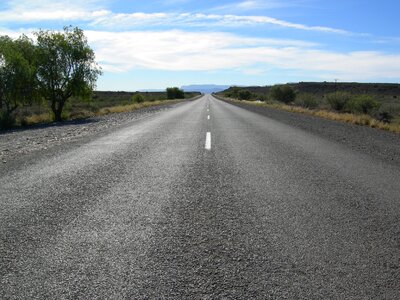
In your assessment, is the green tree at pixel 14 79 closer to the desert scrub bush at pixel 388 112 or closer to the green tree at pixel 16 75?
the green tree at pixel 16 75

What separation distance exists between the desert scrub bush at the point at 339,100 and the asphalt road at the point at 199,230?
113ft

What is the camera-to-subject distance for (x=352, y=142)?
475 inches

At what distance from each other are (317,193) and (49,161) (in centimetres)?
588

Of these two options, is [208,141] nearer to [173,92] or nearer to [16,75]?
[16,75]

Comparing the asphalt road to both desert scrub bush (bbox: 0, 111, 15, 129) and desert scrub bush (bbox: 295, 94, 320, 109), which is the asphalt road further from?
desert scrub bush (bbox: 295, 94, 320, 109)

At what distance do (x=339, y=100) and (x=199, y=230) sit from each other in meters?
39.9

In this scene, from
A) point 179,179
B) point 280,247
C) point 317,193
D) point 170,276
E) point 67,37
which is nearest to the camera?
point 170,276

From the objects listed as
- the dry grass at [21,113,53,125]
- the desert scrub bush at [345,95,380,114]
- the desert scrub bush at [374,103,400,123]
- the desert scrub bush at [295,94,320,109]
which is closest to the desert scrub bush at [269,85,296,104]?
the desert scrub bush at [295,94,320,109]

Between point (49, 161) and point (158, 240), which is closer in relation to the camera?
point (158, 240)

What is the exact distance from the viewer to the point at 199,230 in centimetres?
399

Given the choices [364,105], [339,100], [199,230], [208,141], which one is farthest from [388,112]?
[199,230]

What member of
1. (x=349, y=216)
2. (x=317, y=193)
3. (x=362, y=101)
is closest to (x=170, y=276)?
(x=349, y=216)

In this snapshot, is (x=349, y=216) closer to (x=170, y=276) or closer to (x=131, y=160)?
(x=170, y=276)

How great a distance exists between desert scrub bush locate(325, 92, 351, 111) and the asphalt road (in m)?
34.4
